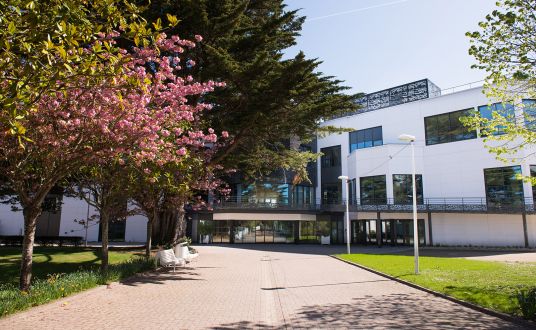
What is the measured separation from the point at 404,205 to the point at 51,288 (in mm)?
33087

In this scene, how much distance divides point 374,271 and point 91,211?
33.8 metres

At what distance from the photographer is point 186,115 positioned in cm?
1118

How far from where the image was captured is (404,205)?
37.4 metres

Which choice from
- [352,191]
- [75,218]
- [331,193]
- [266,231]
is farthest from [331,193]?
[75,218]

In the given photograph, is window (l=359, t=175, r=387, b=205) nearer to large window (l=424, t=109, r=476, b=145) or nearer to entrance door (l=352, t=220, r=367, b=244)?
entrance door (l=352, t=220, r=367, b=244)

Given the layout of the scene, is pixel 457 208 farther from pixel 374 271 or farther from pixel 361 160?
pixel 374 271

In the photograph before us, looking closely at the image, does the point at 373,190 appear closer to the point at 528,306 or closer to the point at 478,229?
the point at 478,229

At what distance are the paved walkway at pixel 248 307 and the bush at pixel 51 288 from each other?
0.85ft

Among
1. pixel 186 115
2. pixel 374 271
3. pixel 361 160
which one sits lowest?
pixel 374 271

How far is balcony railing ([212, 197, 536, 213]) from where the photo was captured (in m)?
33.6

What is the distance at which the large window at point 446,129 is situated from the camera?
37.2 m

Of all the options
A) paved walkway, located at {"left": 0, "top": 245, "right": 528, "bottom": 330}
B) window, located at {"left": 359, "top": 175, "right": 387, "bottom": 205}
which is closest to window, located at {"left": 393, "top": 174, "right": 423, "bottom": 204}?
window, located at {"left": 359, "top": 175, "right": 387, "bottom": 205}

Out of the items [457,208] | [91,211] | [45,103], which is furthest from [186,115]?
[91,211]

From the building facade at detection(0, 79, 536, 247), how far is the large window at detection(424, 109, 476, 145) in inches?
3.6
